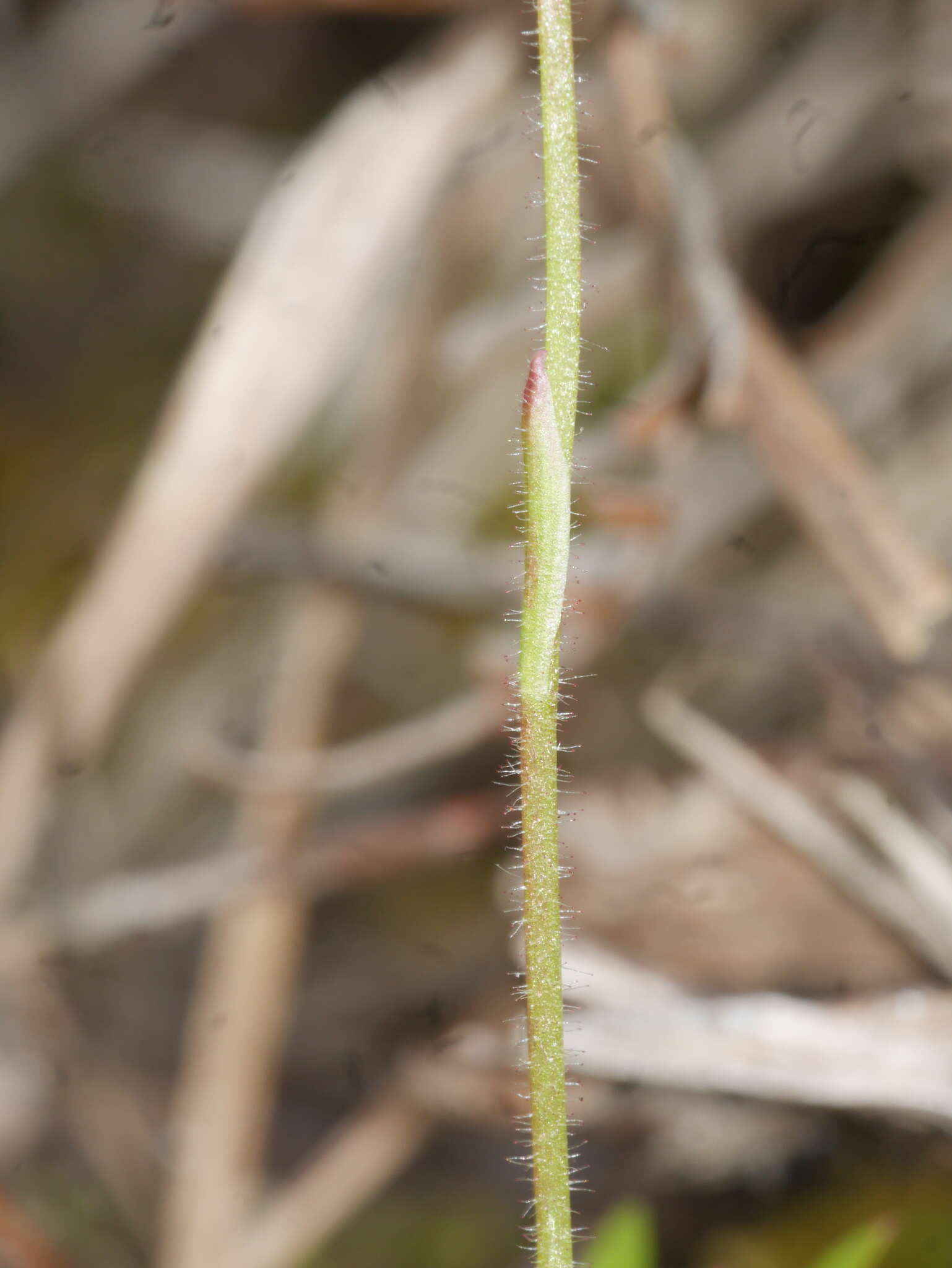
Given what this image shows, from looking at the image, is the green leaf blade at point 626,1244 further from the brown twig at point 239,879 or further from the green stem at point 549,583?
the brown twig at point 239,879

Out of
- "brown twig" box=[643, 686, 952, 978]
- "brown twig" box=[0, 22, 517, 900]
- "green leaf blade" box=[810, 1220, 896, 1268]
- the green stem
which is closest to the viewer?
the green stem

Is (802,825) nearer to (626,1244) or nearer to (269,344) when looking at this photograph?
(626,1244)

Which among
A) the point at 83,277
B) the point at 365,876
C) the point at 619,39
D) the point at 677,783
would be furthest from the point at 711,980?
the point at 83,277

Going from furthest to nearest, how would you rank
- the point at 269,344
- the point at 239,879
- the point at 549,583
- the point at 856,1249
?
the point at 239,879, the point at 269,344, the point at 856,1249, the point at 549,583

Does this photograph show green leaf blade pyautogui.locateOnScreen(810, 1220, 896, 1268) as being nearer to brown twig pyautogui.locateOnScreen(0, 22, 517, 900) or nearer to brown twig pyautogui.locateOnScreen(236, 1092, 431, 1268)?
brown twig pyautogui.locateOnScreen(236, 1092, 431, 1268)

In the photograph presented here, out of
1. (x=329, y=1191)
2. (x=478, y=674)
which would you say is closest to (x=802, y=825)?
(x=478, y=674)

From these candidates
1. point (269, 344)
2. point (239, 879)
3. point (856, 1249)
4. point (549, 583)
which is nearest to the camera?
point (549, 583)

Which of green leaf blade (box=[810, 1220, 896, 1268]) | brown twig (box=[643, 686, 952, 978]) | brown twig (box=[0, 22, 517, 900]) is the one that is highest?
brown twig (box=[0, 22, 517, 900])

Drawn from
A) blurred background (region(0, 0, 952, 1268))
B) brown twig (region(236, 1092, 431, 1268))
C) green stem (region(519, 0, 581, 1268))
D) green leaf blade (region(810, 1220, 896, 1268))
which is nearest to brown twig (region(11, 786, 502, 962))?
blurred background (region(0, 0, 952, 1268))
